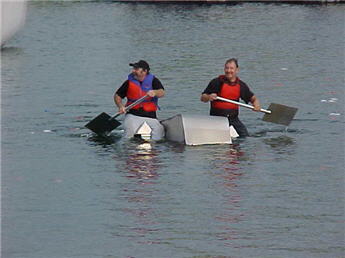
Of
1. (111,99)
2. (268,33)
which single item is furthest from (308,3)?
(111,99)

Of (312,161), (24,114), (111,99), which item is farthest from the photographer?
(111,99)

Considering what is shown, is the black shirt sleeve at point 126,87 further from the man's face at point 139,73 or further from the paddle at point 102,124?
the paddle at point 102,124

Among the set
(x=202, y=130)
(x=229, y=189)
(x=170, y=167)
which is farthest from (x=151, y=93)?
(x=229, y=189)

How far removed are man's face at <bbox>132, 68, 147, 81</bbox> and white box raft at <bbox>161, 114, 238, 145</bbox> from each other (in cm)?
86

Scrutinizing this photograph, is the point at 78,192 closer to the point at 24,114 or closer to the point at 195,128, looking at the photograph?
the point at 195,128

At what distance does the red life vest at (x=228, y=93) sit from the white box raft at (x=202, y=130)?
22.7 inches

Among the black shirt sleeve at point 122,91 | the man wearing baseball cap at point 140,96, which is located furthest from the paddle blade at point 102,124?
the black shirt sleeve at point 122,91

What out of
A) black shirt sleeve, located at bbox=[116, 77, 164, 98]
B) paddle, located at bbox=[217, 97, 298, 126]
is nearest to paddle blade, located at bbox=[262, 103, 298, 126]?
paddle, located at bbox=[217, 97, 298, 126]

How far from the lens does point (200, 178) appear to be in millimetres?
17250

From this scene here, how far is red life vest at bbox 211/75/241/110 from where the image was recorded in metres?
20.4

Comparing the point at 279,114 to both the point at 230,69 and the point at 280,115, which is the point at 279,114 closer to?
the point at 280,115

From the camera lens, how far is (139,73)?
20.2m

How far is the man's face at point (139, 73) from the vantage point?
20.2m

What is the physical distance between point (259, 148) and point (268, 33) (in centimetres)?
2346
